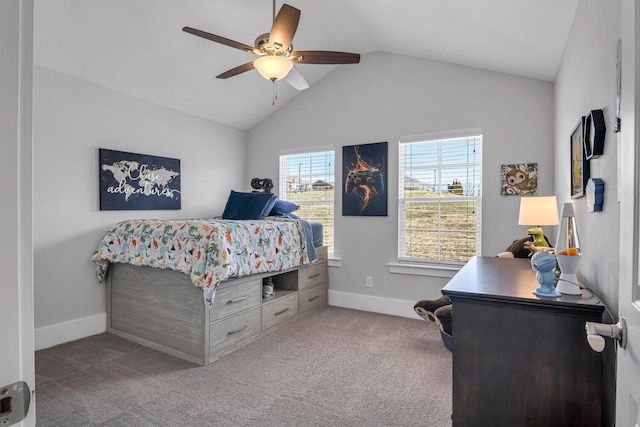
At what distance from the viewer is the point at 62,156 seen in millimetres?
3068

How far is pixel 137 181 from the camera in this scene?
361 cm

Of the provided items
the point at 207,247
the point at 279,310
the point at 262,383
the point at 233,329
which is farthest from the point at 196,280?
the point at 279,310

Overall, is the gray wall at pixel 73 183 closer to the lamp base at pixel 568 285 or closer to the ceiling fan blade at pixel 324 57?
the ceiling fan blade at pixel 324 57

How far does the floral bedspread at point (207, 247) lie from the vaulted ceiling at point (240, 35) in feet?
4.88

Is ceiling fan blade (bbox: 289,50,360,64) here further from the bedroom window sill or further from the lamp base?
the bedroom window sill

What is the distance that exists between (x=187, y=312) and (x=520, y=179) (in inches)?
126

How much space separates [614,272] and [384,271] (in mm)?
2810

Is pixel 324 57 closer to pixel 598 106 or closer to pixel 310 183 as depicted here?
pixel 598 106

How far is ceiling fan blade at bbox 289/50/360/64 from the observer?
2.46m

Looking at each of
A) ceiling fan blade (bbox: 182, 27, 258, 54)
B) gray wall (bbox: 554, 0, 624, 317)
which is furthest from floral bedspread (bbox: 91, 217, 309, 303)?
gray wall (bbox: 554, 0, 624, 317)

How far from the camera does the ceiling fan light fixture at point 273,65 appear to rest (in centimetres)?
235

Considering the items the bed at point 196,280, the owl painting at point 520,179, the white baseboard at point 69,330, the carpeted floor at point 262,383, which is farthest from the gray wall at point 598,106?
the white baseboard at point 69,330

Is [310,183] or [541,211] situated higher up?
[310,183]

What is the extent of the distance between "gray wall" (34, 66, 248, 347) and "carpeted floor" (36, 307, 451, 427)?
1.05ft
